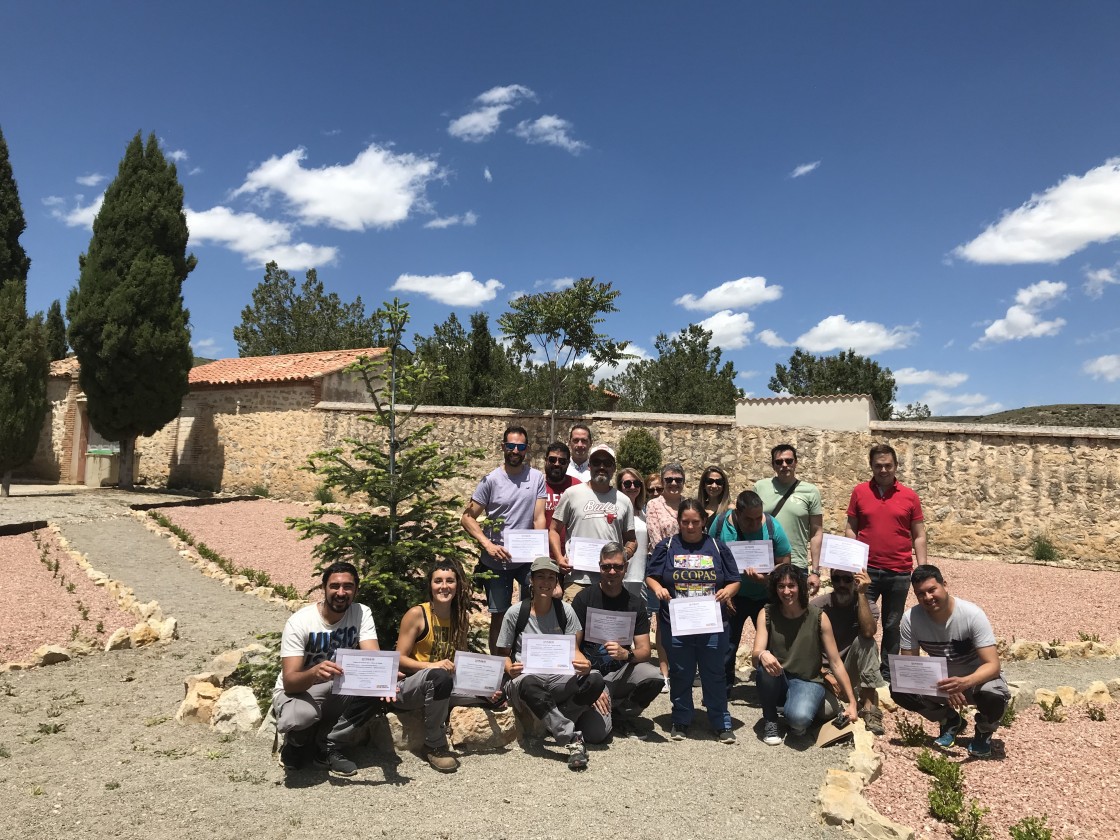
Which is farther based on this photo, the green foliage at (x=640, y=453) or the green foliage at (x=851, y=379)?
the green foliage at (x=851, y=379)

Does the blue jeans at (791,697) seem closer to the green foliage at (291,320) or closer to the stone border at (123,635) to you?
the stone border at (123,635)

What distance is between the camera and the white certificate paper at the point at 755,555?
16.3 ft

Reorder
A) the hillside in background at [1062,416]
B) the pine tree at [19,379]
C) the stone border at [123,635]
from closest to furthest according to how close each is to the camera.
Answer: the stone border at [123,635], the pine tree at [19,379], the hillside in background at [1062,416]

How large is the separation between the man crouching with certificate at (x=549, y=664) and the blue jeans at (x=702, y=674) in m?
0.68

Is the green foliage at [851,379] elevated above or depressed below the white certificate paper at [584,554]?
above

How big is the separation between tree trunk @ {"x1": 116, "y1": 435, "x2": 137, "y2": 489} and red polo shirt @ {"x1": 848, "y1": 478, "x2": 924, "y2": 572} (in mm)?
20806

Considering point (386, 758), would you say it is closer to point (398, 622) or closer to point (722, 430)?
point (398, 622)

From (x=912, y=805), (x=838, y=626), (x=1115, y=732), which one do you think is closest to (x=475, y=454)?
(x=838, y=626)

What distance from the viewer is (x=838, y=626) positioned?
4.95 meters

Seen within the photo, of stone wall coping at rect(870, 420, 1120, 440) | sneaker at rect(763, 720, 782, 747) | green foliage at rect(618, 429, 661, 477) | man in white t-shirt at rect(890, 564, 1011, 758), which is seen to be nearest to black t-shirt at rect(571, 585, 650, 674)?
sneaker at rect(763, 720, 782, 747)

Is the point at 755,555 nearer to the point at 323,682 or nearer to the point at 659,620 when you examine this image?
the point at 659,620

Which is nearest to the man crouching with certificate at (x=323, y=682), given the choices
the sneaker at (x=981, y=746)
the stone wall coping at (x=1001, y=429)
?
the sneaker at (x=981, y=746)

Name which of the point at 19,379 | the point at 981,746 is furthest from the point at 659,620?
the point at 19,379

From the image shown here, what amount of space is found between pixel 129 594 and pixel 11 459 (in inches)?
483
